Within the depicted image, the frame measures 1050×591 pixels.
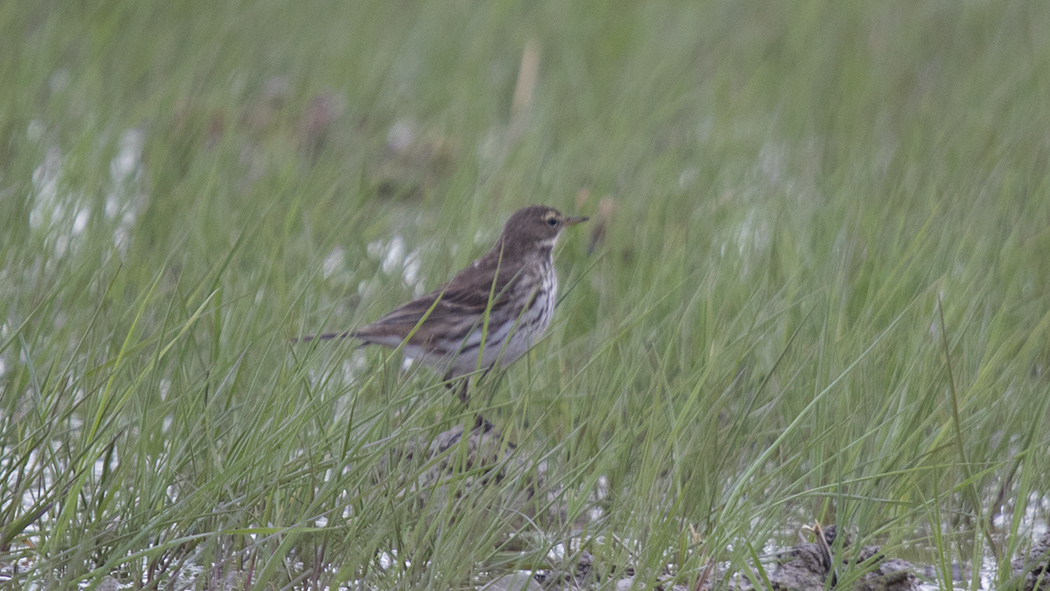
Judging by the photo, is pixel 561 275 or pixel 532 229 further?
pixel 561 275

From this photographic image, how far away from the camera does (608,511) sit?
11.1 ft

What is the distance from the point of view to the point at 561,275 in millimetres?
5770

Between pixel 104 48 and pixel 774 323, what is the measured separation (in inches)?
198

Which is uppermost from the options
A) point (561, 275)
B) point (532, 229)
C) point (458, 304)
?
point (532, 229)

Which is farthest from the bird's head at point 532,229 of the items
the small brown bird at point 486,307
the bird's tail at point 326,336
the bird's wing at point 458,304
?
the bird's tail at point 326,336

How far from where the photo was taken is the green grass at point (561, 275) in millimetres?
2955

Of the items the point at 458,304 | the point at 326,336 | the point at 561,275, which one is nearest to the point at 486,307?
the point at 458,304

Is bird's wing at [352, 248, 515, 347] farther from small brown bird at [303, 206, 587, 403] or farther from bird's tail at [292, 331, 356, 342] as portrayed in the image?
bird's tail at [292, 331, 356, 342]

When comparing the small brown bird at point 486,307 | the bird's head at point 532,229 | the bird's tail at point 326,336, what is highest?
the bird's tail at point 326,336

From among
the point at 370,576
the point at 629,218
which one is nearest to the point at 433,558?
the point at 370,576

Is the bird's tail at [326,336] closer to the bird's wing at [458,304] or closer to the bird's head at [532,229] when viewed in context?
the bird's wing at [458,304]

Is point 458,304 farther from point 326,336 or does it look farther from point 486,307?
point 326,336

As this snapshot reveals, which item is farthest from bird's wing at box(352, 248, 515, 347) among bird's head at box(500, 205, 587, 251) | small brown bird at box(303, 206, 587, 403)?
bird's head at box(500, 205, 587, 251)

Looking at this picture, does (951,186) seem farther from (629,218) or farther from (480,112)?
(480,112)
